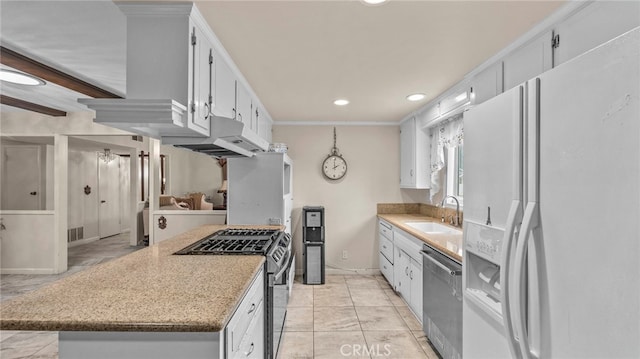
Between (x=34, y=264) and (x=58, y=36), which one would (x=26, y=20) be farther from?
(x=34, y=264)

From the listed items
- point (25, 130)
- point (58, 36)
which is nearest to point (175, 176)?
point (25, 130)

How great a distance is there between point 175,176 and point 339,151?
2915 mm

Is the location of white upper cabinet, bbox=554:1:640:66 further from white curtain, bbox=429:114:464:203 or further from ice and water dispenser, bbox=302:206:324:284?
ice and water dispenser, bbox=302:206:324:284

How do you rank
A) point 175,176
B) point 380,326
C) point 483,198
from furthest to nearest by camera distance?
point 175,176, point 380,326, point 483,198

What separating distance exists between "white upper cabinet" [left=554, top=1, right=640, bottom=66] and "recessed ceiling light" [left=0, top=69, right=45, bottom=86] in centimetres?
405

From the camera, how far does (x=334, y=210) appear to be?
464 cm

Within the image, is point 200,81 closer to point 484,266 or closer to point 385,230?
point 484,266

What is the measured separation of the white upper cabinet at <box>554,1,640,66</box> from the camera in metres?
1.30

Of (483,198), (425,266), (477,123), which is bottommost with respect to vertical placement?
(425,266)

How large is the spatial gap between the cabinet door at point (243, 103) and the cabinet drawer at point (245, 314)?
55.0 inches

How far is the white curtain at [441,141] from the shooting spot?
10.8 feet

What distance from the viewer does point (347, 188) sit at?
464 centimetres

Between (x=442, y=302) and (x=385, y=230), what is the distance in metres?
1.96

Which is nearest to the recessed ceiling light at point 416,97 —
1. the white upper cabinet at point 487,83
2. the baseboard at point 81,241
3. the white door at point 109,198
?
the white upper cabinet at point 487,83
